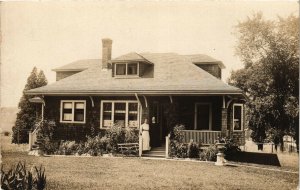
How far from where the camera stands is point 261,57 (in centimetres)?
1494

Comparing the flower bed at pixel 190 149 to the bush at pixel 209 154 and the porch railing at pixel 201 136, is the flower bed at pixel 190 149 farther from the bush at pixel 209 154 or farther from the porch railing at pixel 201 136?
the porch railing at pixel 201 136

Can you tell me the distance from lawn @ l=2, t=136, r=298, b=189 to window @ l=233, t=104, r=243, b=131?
511 centimetres

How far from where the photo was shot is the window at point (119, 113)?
17.0 m

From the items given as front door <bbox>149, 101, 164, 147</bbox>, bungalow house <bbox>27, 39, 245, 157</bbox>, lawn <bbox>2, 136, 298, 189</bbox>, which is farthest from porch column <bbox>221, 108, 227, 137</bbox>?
front door <bbox>149, 101, 164, 147</bbox>

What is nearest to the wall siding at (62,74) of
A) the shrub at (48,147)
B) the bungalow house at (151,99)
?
the bungalow house at (151,99)

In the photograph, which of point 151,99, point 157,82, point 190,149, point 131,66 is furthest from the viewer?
point 131,66

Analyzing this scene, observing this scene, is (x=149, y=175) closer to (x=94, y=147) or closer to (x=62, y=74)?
(x=94, y=147)

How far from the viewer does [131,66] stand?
732 inches

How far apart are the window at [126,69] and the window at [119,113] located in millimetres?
1807

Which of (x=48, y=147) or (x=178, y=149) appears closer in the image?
(x=178, y=149)

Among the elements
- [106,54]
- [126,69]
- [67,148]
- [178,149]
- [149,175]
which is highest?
[106,54]

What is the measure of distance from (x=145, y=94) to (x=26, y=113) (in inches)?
235

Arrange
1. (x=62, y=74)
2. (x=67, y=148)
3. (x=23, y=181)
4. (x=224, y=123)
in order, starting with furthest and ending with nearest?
(x=62, y=74) → (x=67, y=148) → (x=224, y=123) → (x=23, y=181)

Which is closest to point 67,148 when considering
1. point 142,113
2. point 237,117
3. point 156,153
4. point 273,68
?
point 142,113
